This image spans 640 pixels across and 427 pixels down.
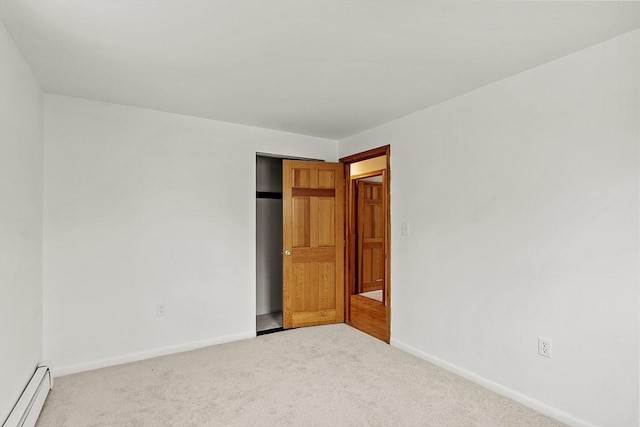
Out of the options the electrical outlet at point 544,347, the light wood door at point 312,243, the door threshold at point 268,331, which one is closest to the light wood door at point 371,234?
the light wood door at point 312,243

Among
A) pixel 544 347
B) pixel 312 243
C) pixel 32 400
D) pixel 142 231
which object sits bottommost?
pixel 32 400

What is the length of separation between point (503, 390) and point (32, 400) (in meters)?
3.21

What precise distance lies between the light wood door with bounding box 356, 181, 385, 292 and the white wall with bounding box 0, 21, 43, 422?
378 centimetres

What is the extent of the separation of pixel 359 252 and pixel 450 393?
2.58m

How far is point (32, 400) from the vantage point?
6.99 ft

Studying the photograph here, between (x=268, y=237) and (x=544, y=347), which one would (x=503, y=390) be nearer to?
(x=544, y=347)

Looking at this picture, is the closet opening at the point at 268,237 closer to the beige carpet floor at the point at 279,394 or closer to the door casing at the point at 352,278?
the door casing at the point at 352,278

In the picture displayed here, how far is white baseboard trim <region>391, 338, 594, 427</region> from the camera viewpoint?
2.13 metres

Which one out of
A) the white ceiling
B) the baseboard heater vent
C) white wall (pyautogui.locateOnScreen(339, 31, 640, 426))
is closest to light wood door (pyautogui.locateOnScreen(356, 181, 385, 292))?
white wall (pyautogui.locateOnScreen(339, 31, 640, 426))

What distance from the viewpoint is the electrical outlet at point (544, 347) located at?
225 centimetres

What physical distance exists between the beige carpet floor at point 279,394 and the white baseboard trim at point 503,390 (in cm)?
6

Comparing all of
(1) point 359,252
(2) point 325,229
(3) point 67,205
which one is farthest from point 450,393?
(3) point 67,205

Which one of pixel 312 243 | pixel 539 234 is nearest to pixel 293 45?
pixel 539 234

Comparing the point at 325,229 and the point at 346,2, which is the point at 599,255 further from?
the point at 325,229
